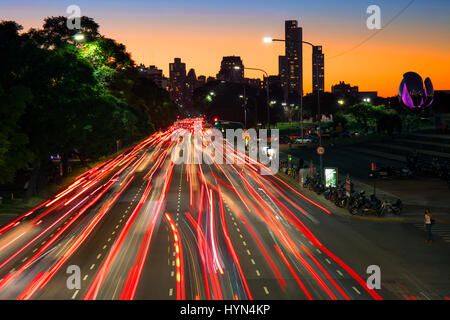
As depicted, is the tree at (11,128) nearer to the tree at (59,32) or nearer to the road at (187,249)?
the road at (187,249)

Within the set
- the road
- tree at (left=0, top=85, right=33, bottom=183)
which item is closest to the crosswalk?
the road

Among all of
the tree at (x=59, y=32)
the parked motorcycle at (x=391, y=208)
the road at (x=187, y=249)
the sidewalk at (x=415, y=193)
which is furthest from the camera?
the tree at (x=59, y=32)

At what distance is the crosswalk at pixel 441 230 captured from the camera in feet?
65.2

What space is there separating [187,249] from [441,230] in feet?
38.9

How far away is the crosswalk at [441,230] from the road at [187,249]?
3.54 meters

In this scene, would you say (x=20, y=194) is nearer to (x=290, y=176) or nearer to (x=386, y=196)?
(x=290, y=176)

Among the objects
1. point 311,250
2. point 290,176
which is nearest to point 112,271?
point 311,250

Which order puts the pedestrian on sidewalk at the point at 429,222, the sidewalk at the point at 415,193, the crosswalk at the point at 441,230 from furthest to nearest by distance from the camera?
the sidewalk at the point at 415,193
the crosswalk at the point at 441,230
the pedestrian on sidewalk at the point at 429,222

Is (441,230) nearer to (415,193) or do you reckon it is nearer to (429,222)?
(429,222)

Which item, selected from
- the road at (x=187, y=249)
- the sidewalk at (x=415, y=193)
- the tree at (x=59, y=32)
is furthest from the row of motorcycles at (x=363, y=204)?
the tree at (x=59, y=32)

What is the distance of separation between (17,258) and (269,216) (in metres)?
12.8

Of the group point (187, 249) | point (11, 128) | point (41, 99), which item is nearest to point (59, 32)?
point (41, 99)

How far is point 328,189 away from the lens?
99.1 ft
